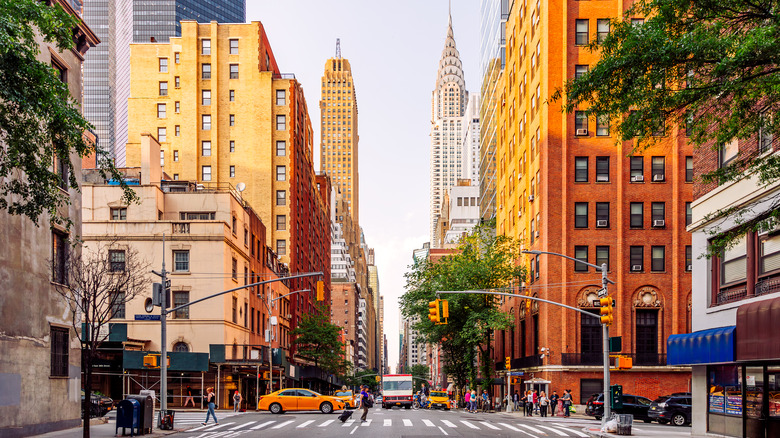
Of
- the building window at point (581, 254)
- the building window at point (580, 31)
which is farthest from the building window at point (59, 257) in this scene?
the building window at point (580, 31)

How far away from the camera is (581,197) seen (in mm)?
57719

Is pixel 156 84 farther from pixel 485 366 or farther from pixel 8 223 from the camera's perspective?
pixel 8 223

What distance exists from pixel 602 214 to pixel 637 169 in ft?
14.6

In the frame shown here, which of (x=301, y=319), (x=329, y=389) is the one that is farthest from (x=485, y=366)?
(x=329, y=389)

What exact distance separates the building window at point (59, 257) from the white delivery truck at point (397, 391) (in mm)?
38450

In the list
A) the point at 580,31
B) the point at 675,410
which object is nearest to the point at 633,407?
the point at 675,410

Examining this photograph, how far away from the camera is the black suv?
38.3m

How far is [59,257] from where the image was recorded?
97.9ft

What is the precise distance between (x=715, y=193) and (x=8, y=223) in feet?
81.3

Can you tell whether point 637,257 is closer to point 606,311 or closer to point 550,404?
point 550,404

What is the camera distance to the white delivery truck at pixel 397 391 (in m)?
64.0

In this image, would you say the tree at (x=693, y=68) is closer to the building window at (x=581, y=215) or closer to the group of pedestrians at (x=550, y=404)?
the group of pedestrians at (x=550, y=404)

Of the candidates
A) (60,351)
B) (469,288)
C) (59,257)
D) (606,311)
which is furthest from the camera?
(469,288)

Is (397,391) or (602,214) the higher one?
(602,214)
